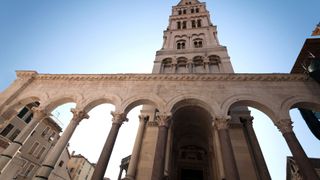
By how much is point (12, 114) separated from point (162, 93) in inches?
387

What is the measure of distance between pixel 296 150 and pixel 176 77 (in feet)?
22.1

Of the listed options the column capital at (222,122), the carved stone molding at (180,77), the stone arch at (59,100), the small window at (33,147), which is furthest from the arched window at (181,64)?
the small window at (33,147)

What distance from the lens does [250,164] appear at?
9.16m

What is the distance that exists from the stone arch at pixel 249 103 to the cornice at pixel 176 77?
1.46 m

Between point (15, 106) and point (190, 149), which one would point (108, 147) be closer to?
point (15, 106)

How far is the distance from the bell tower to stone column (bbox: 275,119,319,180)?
755 centimetres

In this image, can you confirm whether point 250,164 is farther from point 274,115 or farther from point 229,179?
point 229,179

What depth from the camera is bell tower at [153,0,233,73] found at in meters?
15.9

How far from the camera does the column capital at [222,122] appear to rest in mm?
7952

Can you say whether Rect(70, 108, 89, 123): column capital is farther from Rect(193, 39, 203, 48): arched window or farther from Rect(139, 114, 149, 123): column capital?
Rect(193, 39, 203, 48): arched window

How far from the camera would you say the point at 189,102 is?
959 centimetres

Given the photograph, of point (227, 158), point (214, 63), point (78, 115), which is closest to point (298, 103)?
point (227, 158)

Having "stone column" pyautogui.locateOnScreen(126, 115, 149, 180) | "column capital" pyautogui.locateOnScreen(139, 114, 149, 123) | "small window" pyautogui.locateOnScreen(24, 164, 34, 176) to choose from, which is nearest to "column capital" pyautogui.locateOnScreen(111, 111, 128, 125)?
"stone column" pyautogui.locateOnScreen(126, 115, 149, 180)

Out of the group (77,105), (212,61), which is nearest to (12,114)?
(77,105)
